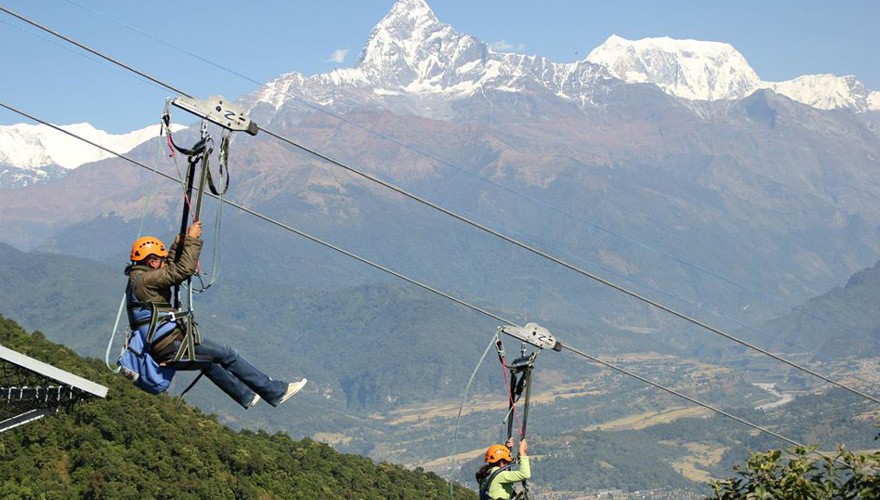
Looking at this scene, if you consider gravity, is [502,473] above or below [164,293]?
below

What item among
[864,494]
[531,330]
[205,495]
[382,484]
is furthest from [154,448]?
[864,494]

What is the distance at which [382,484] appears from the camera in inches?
3312

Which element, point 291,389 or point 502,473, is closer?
point 502,473

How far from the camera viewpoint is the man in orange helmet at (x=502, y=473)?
59.6 ft

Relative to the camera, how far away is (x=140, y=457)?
57938 millimetres

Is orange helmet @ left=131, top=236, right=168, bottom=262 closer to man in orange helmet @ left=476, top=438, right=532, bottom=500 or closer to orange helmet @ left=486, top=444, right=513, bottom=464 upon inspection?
man in orange helmet @ left=476, top=438, right=532, bottom=500

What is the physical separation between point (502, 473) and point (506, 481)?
14 cm

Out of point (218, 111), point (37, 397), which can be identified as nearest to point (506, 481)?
point (218, 111)

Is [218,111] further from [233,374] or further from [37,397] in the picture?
[37,397]

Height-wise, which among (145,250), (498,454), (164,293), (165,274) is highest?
(145,250)

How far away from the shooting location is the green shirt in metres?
18.2

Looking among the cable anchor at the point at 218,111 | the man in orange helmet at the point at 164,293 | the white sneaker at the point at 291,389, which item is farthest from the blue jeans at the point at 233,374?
the cable anchor at the point at 218,111

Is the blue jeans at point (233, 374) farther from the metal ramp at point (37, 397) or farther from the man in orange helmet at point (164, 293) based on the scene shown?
the metal ramp at point (37, 397)

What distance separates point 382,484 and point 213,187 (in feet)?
225
